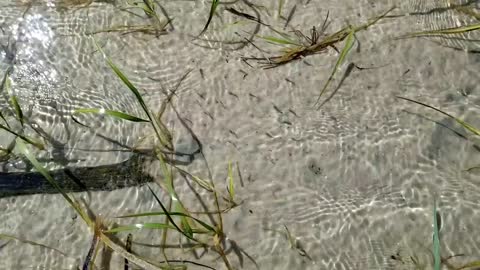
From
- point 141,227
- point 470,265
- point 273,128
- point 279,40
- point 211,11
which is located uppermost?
point 211,11

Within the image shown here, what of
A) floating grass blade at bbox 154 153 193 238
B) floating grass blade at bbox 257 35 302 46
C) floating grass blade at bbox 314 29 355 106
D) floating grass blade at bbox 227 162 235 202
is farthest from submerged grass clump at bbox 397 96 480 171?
floating grass blade at bbox 154 153 193 238

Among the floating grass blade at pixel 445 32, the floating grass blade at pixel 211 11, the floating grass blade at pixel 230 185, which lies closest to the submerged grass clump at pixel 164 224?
the floating grass blade at pixel 230 185

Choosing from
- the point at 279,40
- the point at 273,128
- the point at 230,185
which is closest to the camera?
the point at 230,185

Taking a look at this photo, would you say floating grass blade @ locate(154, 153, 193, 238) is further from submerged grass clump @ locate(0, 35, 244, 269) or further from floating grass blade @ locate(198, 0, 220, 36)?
floating grass blade @ locate(198, 0, 220, 36)

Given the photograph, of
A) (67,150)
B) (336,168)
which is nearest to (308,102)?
(336,168)

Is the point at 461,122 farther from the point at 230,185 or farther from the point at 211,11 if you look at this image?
the point at 211,11

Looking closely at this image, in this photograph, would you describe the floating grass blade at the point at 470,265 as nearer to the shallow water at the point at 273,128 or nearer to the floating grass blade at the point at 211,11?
the shallow water at the point at 273,128

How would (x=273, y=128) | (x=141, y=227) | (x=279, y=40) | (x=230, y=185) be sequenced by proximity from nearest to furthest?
(x=141, y=227), (x=230, y=185), (x=273, y=128), (x=279, y=40)

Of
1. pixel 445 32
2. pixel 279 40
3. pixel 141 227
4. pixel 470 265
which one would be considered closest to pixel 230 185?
pixel 141 227
